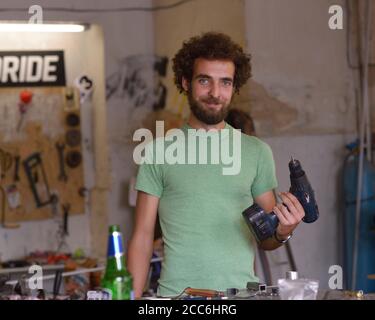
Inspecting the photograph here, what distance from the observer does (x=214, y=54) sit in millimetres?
2643

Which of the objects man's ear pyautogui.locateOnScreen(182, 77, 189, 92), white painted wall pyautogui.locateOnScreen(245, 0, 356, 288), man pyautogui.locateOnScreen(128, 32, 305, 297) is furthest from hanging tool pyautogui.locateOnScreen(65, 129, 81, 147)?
man pyautogui.locateOnScreen(128, 32, 305, 297)

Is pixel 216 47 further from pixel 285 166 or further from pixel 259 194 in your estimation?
pixel 285 166

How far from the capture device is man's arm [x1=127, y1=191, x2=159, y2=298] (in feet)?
8.48

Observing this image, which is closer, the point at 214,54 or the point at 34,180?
the point at 214,54

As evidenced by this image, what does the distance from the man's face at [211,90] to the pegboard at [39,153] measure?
213cm

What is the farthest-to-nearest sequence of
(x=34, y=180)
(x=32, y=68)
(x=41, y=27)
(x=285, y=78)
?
(x=34, y=180) → (x=32, y=68) → (x=41, y=27) → (x=285, y=78)

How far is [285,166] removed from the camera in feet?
12.4

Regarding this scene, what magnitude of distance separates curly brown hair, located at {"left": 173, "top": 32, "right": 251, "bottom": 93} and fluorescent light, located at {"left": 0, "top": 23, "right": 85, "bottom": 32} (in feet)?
5.89

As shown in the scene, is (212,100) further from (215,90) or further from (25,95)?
(25,95)

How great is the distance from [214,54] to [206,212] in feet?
1.41

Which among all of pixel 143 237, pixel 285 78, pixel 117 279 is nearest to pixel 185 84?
pixel 143 237

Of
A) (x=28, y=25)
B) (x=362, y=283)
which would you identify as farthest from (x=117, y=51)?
(x=362, y=283)
